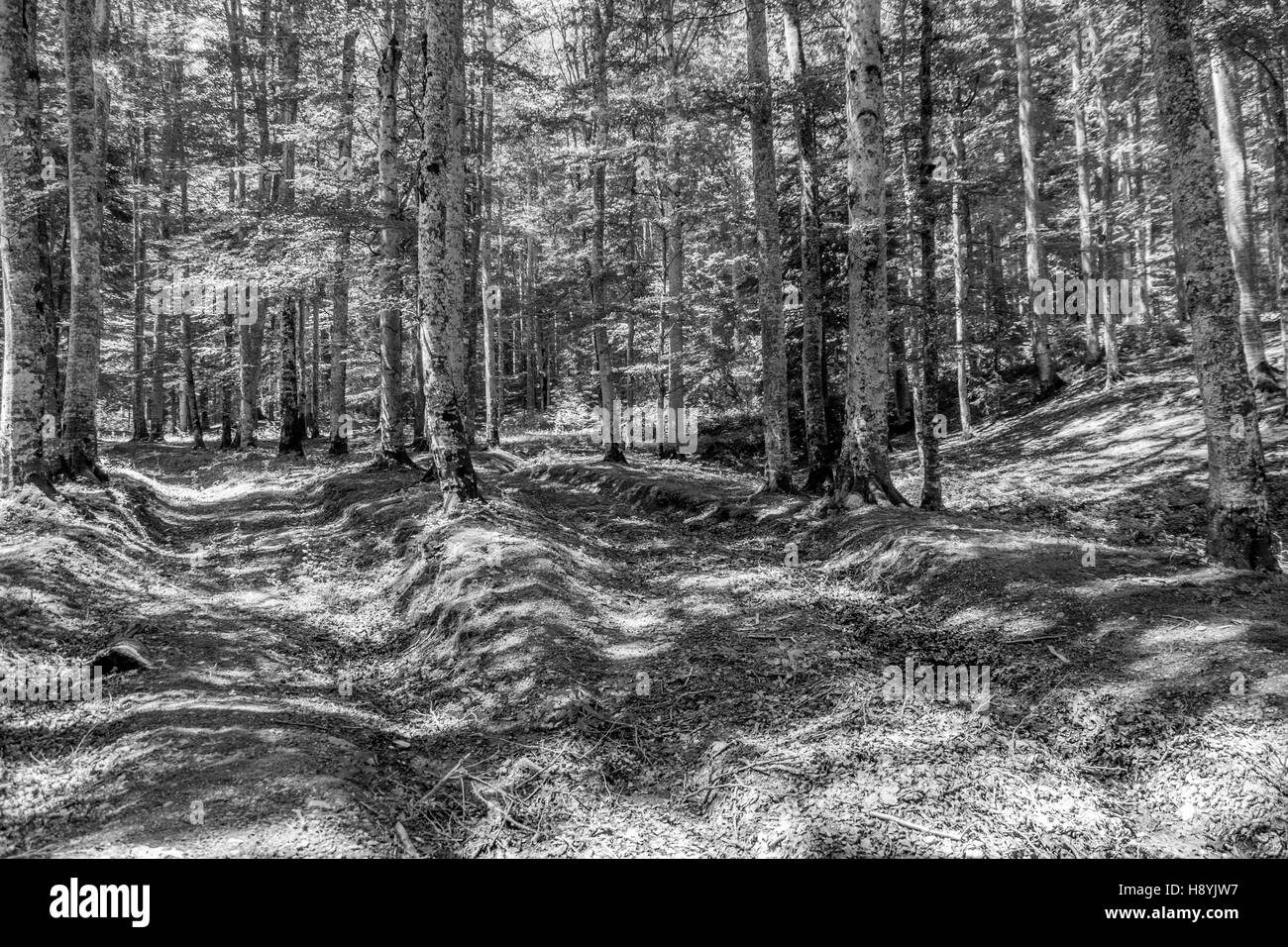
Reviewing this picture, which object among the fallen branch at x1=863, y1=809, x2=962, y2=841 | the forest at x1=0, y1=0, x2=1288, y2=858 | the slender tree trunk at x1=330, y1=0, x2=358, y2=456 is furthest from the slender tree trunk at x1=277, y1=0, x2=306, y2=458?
the fallen branch at x1=863, y1=809, x2=962, y2=841

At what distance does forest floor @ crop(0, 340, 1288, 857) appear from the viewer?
12.5 ft

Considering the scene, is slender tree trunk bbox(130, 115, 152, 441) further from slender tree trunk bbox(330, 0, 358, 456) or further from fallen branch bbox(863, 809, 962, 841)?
fallen branch bbox(863, 809, 962, 841)

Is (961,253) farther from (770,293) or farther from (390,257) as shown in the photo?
(390,257)

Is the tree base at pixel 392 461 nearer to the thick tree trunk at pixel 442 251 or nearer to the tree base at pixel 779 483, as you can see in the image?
the thick tree trunk at pixel 442 251

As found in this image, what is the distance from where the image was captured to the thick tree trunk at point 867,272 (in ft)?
34.0

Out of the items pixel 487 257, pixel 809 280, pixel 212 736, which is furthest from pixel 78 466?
pixel 809 280

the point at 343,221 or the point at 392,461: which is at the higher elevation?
the point at 343,221

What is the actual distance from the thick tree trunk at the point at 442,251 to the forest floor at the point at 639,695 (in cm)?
108

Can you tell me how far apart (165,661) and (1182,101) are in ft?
38.5

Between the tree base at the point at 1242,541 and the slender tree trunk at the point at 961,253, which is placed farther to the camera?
the slender tree trunk at the point at 961,253

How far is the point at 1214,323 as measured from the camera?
7211mm

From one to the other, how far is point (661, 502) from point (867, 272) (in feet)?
20.1

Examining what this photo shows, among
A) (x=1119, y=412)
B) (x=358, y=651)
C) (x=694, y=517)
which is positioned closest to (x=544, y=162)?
(x=694, y=517)

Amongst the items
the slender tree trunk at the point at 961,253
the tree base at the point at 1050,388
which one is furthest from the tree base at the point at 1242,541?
the tree base at the point at 1050,388
